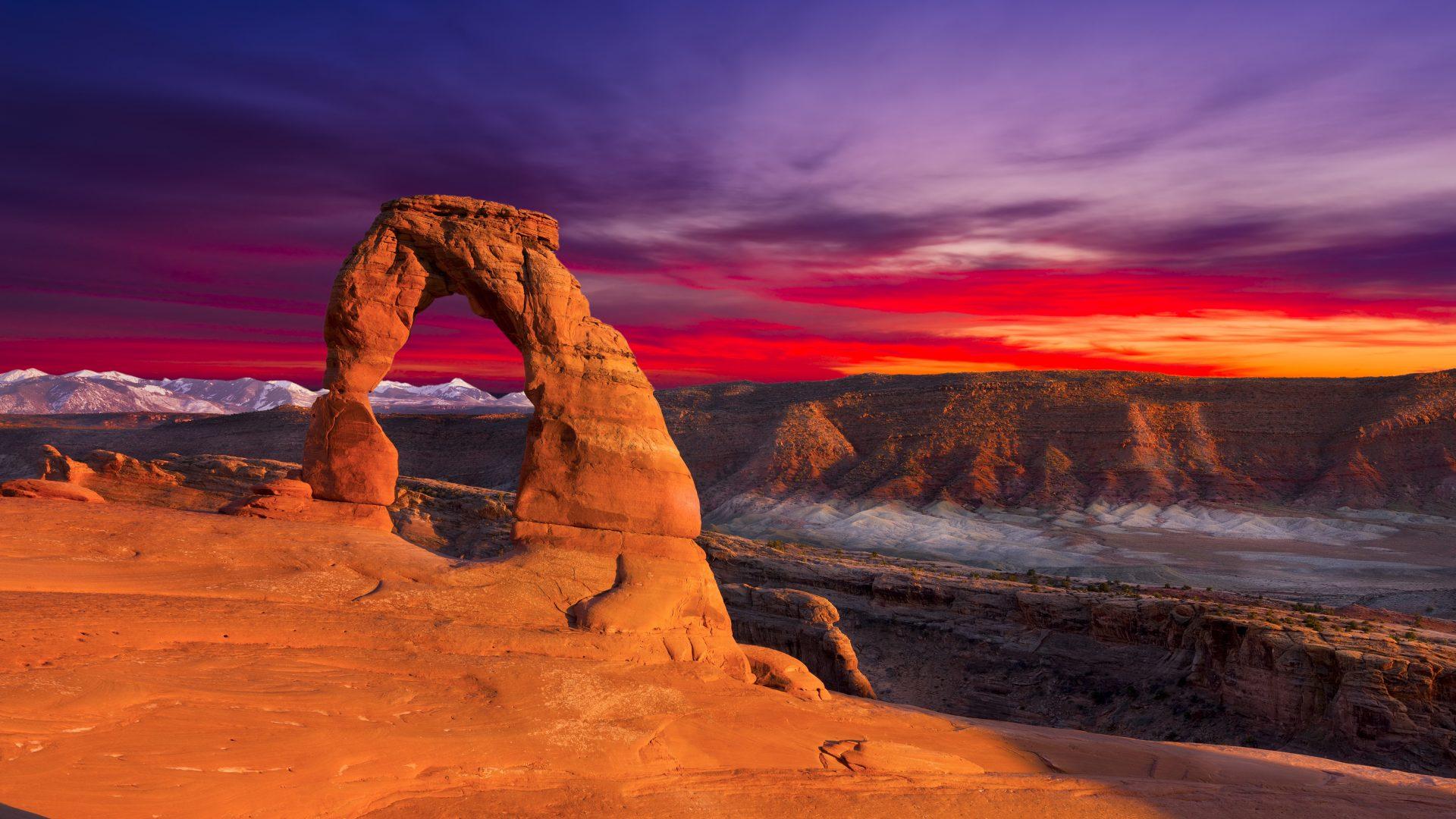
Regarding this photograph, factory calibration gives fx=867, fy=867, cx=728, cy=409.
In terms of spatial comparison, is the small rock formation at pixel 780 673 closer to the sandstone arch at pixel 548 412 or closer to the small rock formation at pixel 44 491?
the sandstone arch at pixel 548 412

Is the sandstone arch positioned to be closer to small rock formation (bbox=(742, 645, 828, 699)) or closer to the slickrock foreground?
small rock formation (bbox=(742, 645, 828, 699))

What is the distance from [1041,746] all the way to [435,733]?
27.0 feet

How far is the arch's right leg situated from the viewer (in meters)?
14.8

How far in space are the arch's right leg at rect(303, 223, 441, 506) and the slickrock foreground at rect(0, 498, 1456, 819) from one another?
9.65 feet

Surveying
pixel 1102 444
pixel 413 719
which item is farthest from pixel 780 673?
pixel 1102 444

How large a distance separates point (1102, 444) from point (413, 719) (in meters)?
65.8

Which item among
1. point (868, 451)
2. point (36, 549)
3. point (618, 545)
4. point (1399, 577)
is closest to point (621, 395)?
point (618, 545)

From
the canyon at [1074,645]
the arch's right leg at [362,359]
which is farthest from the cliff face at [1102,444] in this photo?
the arch's right leg at [362,359]

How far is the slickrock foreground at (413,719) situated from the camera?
6.83 meters

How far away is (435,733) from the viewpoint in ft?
26.7

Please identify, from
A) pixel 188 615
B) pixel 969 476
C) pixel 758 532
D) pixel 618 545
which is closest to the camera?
pixel 188 615

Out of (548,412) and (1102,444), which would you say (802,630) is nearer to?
(548,412)

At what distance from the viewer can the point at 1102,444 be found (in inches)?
2598

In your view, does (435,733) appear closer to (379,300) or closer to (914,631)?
(379,300)
